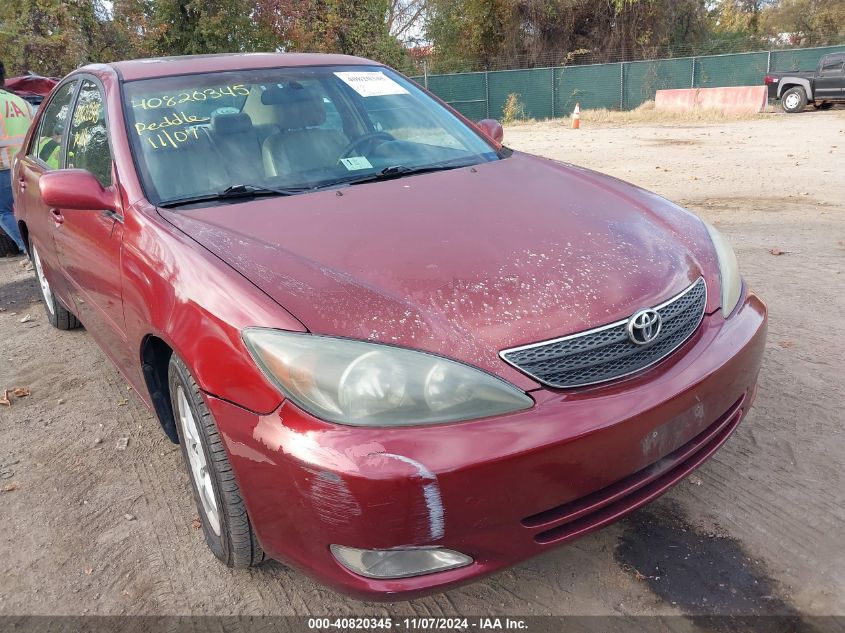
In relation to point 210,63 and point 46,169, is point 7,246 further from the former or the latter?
point 210,63

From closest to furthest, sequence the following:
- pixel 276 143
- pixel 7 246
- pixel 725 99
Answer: pixel 276 143 < pixel 7 246 < pixel 725 99

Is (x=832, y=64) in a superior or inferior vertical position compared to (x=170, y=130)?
superior

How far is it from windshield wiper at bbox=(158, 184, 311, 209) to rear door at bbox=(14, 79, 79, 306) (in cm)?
136

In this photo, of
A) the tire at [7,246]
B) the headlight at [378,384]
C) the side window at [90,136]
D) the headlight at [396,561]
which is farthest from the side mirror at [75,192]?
the tire at [7,246]

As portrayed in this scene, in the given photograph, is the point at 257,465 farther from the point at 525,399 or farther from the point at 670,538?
the point at 670,538

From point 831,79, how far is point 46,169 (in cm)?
2131

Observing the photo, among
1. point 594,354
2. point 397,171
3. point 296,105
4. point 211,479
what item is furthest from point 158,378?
point 594,354

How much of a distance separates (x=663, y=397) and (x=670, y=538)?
703mm

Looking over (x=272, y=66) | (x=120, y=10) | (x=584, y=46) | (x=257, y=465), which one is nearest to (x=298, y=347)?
(x=257, y=465)

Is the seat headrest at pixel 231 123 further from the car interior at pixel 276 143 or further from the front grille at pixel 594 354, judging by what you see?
the front grille at pixel 594 354

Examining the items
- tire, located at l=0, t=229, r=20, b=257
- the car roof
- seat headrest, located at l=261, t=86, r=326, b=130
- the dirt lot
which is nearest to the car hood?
seat headrest, located at l=261, t=86, r=326, b=130

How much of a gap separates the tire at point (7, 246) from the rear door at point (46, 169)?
3.08 meters

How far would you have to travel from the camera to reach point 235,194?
2529mm

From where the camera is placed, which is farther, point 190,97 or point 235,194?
point 190,97
